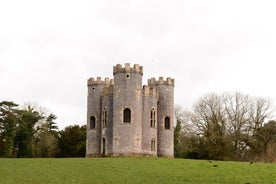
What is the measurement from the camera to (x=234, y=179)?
84.6 ft

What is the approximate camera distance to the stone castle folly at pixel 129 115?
148ft

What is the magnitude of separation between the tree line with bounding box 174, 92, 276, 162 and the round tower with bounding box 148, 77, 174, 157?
8.60 m

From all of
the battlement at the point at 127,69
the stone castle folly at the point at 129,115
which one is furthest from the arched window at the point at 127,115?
the battlement at the point at 127,69

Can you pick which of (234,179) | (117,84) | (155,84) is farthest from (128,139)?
(234,179)

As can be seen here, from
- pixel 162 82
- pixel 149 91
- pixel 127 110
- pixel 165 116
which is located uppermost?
pixel 162 82

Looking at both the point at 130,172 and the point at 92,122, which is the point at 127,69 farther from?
the point at 130,172

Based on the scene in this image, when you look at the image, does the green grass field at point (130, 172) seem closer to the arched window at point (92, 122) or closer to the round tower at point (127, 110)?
the round tower at point (127, 110)

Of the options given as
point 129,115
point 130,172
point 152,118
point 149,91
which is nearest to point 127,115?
point 129,115

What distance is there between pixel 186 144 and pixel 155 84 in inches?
530

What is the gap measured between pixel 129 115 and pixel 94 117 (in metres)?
5.58

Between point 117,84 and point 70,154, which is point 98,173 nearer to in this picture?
point 117,84

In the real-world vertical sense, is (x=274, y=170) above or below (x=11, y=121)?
below

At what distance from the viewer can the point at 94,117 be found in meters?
49.5

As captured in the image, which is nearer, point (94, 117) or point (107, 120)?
point (107, 120)
